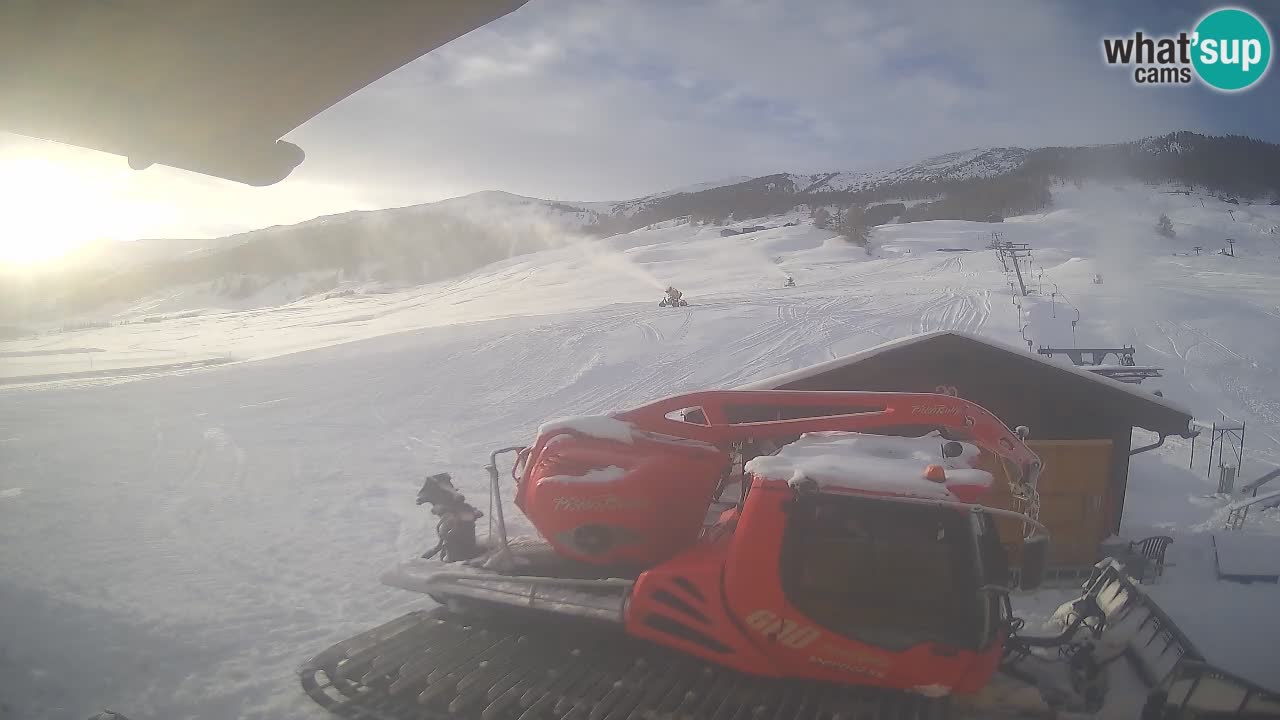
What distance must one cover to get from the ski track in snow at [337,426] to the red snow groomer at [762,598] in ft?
4.45

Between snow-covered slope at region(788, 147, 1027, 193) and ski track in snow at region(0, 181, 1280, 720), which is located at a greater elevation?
snow-covered slope at region(788, 147, 1027, 193)

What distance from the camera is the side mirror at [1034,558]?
11.4 feet

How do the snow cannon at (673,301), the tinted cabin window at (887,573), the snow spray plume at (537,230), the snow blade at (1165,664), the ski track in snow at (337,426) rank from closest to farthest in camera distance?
the snow blade at (1165,664), the tinted cabin window at (887,573), the ski track in snow at (337,426), the snow cannon at (673,301), the snow spray plume at (537,230)

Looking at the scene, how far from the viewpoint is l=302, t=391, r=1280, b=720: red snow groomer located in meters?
3.40

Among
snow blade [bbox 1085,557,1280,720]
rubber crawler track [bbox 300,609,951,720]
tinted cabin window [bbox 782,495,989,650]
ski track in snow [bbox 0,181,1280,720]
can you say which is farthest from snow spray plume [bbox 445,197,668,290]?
tinted cabin window [bbox 782,495,989,650]

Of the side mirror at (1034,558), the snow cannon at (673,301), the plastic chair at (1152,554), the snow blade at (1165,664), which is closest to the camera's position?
the snow blade at (1165,664)

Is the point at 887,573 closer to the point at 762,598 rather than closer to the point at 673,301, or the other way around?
the point at 762,598

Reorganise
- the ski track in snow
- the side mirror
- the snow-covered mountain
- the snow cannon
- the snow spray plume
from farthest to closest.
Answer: the snow spray plume, the snow-covered mountain, the snow cannon, the ski track in snow, the side mirror

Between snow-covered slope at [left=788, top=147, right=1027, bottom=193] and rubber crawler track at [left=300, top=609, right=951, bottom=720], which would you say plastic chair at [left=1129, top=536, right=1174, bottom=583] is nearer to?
rubber crawler track at [left=300, top=609, right=951, bottom=720]

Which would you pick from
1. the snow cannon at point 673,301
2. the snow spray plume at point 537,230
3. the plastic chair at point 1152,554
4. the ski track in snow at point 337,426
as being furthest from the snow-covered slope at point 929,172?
the plastic chair at point 1152,554

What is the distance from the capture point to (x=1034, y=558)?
3.51 metres

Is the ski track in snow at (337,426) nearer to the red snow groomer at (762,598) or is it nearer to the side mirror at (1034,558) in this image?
the red snow groomer at (762,598)

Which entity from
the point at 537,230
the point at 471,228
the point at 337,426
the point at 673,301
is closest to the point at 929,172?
the point at 537,230

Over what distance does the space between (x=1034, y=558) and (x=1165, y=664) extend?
1.11 meters
